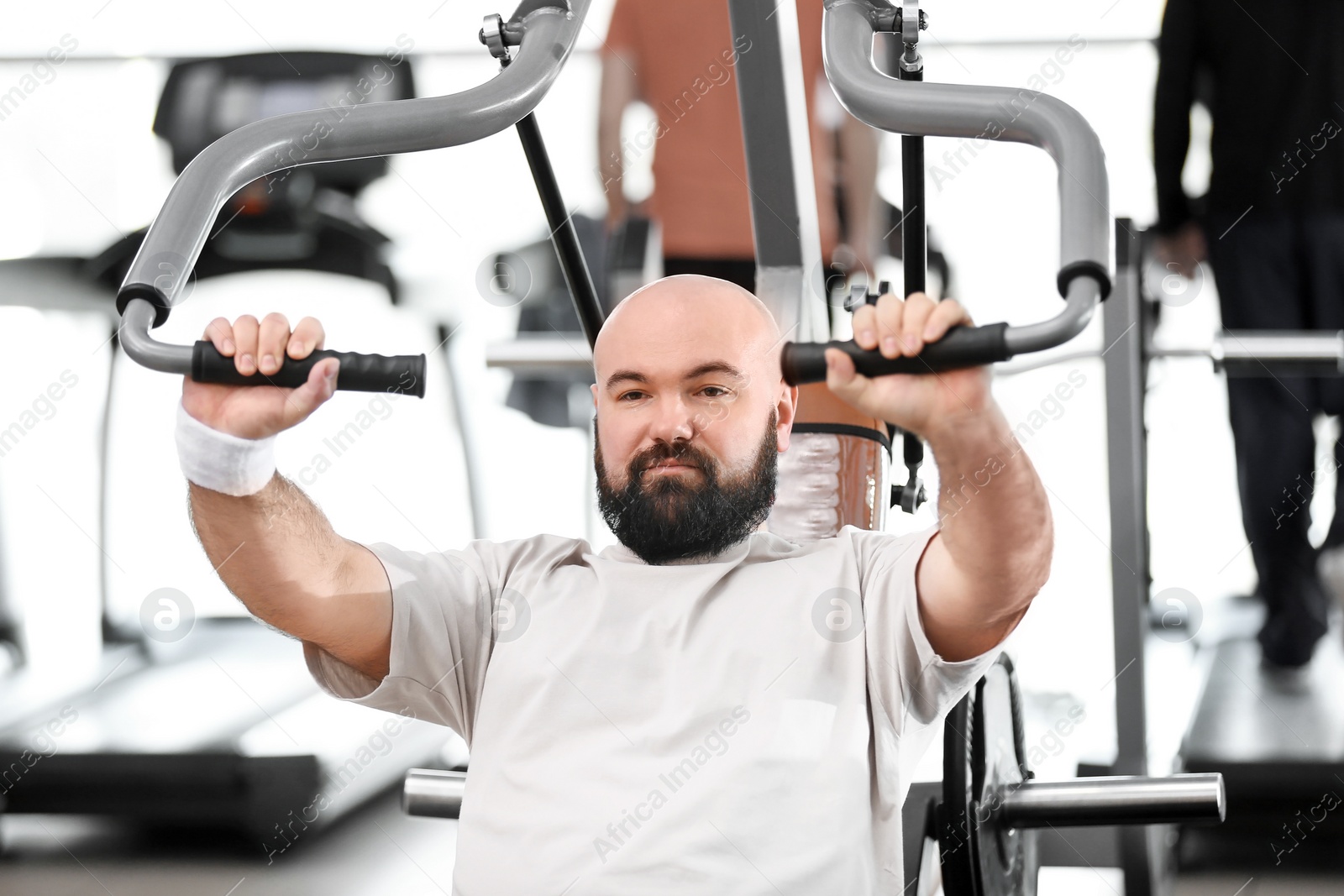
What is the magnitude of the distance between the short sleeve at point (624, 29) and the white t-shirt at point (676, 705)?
133 centimetres

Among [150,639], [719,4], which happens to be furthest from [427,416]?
[719,4]

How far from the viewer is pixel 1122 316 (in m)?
2.10

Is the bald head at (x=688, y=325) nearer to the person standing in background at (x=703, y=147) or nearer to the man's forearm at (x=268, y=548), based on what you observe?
the man's forearm at (x=268, y=548)

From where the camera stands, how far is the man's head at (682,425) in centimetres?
149

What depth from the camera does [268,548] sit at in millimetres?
1300

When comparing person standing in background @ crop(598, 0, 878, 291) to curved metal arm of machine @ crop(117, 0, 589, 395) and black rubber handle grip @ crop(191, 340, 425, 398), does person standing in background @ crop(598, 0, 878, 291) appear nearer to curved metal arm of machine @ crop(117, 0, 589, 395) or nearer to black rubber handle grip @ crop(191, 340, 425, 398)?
curved metal arm of machine @ crop(117, 0, 589, 395)

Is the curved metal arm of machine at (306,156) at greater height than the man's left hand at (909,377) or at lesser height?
greater

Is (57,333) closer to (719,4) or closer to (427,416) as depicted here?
(427,416)

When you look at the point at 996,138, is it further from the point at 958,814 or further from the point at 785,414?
the point at 958,814

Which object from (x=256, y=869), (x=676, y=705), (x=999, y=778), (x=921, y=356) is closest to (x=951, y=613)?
(x=676, y=705)

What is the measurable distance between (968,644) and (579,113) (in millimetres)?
3968

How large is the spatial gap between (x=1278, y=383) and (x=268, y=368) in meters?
2.81

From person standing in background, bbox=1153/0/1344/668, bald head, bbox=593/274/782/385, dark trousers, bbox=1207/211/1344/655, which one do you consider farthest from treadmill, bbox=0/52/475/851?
dark trousers, bbox=1207/211/1344/655

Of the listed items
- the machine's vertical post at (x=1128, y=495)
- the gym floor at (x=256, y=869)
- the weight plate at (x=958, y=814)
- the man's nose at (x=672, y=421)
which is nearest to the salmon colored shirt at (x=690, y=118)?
the machine's vertical post at (x=1128, y=495)
